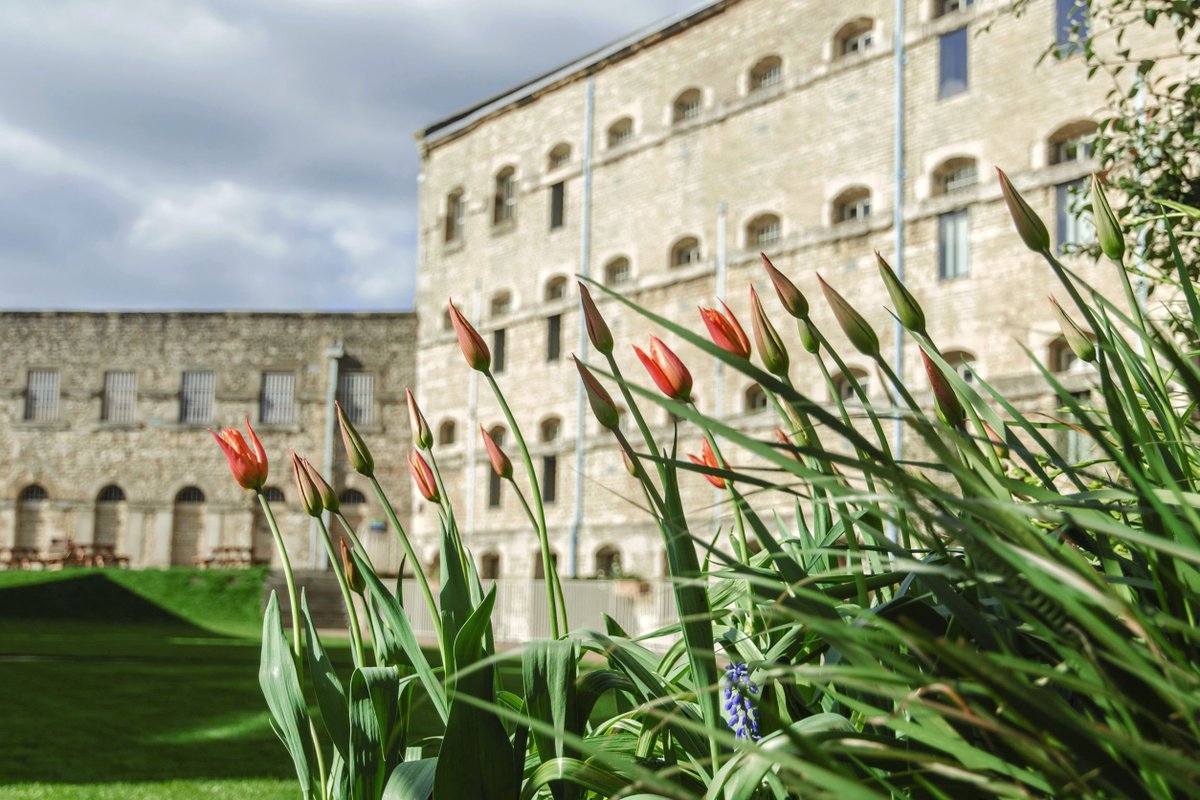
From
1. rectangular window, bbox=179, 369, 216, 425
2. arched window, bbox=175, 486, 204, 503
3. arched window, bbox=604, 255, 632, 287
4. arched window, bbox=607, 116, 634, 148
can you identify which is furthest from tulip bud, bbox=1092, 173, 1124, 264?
rectangular window, bbox=179, 369, 216, 425

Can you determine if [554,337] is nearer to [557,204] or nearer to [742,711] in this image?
[557,204]

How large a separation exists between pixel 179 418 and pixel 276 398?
7.90ft

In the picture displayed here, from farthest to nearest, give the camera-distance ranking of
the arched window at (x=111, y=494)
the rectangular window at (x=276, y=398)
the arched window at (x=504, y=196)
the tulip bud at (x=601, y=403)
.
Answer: the rectangular window at (x=276, y=398)
the arched window at (x=111, y=494)
the arched window at (x=504, y=196)
the tulip bud at (x=601, y=403)

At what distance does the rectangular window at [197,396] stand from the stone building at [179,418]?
A: 0.03 meters

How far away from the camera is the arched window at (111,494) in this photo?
29984 millimetres

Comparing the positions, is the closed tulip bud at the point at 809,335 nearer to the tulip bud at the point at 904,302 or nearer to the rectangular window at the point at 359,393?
the tulip bud at the point at 904,302

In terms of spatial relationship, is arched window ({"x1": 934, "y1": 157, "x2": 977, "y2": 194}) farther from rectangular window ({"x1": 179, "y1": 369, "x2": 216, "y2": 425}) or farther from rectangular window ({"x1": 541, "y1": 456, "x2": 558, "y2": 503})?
rectangular window ({"x1": 179, "y1": 369, "x2": 216, "y2": 425})

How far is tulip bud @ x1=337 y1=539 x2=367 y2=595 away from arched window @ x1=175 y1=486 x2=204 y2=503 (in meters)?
29.5

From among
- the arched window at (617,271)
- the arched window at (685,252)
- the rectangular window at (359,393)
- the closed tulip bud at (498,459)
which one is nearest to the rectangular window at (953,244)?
the arched window at (685,252)

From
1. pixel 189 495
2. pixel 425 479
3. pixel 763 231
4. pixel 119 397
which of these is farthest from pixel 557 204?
pixel 425 479

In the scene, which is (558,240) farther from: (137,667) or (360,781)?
(360,781)

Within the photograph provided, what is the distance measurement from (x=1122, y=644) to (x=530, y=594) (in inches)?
803

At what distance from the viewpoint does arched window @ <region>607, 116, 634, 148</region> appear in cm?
2380

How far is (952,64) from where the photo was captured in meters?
18.5
